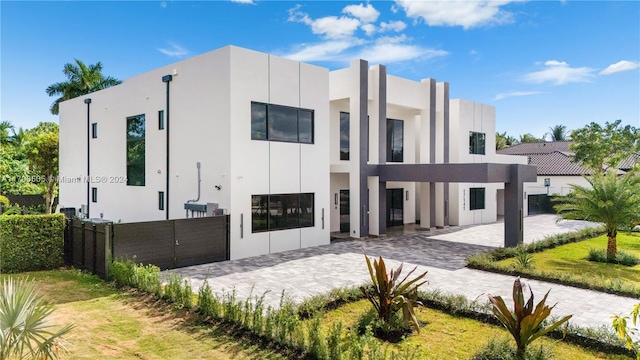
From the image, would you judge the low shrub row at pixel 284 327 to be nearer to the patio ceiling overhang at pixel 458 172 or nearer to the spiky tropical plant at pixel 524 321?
the spiky tropical plant at pixel 524 321

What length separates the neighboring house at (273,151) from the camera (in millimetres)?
14359

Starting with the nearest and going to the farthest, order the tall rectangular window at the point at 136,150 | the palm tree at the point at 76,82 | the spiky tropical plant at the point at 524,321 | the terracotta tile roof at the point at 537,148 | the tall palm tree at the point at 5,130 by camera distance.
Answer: the spiky tropical plant at the point at 524,321, the tall rectangular window at the point at 136,150, the tall palm tree at the point at 5,130, the palm tree at the point at 76,82, the terracotta tile roof at the point at 537,148

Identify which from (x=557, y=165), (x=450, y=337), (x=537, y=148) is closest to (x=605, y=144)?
(x=557, y=165)

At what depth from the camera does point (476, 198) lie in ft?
80.9

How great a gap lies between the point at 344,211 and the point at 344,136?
3894mm

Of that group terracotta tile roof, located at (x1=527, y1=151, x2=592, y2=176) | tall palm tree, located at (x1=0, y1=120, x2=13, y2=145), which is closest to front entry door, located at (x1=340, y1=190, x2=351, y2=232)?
terracotta tile roof, located at (x1=527, y1=151, x2=592, y2=176)

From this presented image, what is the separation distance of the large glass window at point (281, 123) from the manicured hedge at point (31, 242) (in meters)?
6.81

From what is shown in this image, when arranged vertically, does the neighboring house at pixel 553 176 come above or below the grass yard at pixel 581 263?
above

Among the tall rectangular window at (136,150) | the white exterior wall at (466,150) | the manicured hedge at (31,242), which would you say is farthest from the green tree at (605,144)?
the manicured hedge at (31,242)

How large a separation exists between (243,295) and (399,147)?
1511 cm

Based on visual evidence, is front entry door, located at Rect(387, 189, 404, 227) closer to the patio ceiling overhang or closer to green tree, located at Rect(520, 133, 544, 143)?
the patio ceiling overhang

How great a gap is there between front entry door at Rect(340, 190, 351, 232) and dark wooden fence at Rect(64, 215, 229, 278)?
8.16 meters

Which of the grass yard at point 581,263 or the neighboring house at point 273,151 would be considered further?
the neighboring house at point 273,151

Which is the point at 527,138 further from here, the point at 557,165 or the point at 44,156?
the point at 44,156
